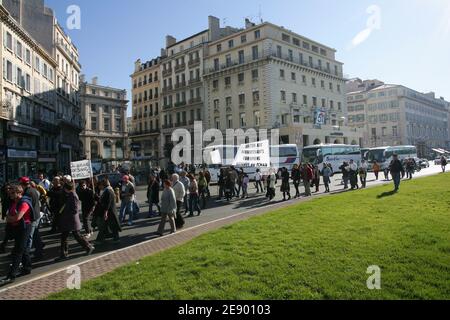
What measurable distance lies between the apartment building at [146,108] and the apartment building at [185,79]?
9.36 feet

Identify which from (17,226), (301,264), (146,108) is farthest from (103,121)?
(301,264)

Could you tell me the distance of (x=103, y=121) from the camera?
74.2 m

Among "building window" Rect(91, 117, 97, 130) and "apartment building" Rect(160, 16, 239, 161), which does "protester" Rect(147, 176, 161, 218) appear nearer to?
"apartment building" Rect(160, 16, 239, 161)

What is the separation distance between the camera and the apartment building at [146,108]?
6788 centimetres

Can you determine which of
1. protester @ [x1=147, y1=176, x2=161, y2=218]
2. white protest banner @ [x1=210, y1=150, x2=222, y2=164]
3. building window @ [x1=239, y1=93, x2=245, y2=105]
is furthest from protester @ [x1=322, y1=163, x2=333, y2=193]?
building window @ [x1=239, y1=93, x2=245, y2=105]

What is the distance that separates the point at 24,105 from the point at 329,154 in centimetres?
3125

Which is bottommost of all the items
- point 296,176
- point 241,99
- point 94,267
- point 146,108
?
point 94,267

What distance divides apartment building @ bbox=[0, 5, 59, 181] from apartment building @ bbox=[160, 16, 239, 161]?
2087 cm

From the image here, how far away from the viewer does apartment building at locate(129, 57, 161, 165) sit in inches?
2672

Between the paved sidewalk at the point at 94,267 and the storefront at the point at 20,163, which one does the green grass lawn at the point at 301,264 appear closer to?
the paved sidewalk at the point at 94,267

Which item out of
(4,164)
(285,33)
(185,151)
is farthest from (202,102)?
(4,164)

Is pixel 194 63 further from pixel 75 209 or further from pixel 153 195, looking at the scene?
pixel 75 209

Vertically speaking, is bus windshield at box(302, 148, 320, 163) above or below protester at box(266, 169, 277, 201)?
above
